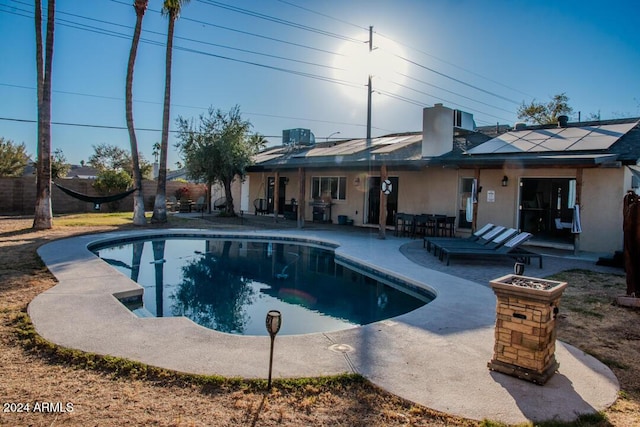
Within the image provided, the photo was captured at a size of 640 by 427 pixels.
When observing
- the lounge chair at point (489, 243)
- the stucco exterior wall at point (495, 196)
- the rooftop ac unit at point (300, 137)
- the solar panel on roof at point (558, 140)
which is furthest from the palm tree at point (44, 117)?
the solar panel on roof at point (558, 140)

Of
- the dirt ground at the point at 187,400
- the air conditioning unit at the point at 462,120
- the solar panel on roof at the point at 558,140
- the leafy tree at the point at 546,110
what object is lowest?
the dirt ground at the point at 187,400

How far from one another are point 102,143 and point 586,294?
1979 inches

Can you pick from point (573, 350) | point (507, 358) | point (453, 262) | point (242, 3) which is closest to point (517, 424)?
point (507, 358)

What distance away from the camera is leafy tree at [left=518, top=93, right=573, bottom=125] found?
30.1 meters

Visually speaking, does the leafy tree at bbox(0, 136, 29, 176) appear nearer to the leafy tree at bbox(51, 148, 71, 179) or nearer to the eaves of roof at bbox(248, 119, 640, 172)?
the leafy tree at bbox(51, 148, 71, 179)

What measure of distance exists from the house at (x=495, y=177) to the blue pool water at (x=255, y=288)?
4584 millimetres

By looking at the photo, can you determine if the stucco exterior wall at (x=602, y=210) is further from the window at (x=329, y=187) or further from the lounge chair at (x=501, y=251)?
the window at (x=329, y=187)

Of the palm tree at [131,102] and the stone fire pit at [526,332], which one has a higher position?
the palm tree at [131,102]

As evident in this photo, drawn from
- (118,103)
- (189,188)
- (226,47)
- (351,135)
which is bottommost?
(189,188)

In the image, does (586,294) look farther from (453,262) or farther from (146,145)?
(146,145)

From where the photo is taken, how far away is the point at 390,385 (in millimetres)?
3295

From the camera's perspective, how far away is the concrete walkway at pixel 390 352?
3150 millimetres

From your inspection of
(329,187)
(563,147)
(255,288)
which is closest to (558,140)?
(563,147)

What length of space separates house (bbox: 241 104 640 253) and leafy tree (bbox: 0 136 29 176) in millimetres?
22526
